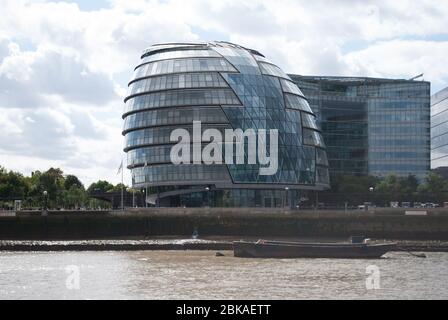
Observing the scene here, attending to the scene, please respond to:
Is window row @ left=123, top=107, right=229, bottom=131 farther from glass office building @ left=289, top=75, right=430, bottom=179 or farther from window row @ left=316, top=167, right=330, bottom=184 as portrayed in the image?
glass office building @ left=289, top=75, right=430, bottom=179

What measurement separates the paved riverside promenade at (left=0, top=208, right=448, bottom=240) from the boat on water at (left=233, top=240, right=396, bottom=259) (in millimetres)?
24353

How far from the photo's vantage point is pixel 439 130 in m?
162

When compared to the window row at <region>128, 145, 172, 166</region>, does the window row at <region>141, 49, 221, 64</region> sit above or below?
above

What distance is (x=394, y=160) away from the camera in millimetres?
166875

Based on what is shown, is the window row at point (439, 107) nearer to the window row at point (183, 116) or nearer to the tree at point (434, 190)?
the tree at point (434, 190)

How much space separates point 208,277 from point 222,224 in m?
46.8

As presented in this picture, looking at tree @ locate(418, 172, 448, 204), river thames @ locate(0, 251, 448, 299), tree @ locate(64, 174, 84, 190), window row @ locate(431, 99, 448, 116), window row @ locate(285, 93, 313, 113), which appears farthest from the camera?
tree @ locate(64, 174, 84, 190)

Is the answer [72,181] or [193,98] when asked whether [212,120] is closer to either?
[193,98]

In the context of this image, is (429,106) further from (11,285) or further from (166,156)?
(11,285)

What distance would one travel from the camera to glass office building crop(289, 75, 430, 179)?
166 meters

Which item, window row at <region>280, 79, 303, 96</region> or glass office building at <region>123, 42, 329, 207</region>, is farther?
window row at <region>280, 79, 303, 96</region>

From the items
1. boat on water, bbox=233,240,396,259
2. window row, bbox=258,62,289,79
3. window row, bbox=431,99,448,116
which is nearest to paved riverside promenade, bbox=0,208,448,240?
boat on water, bbox=233,240,396,259

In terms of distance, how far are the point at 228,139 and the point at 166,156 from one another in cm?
964
